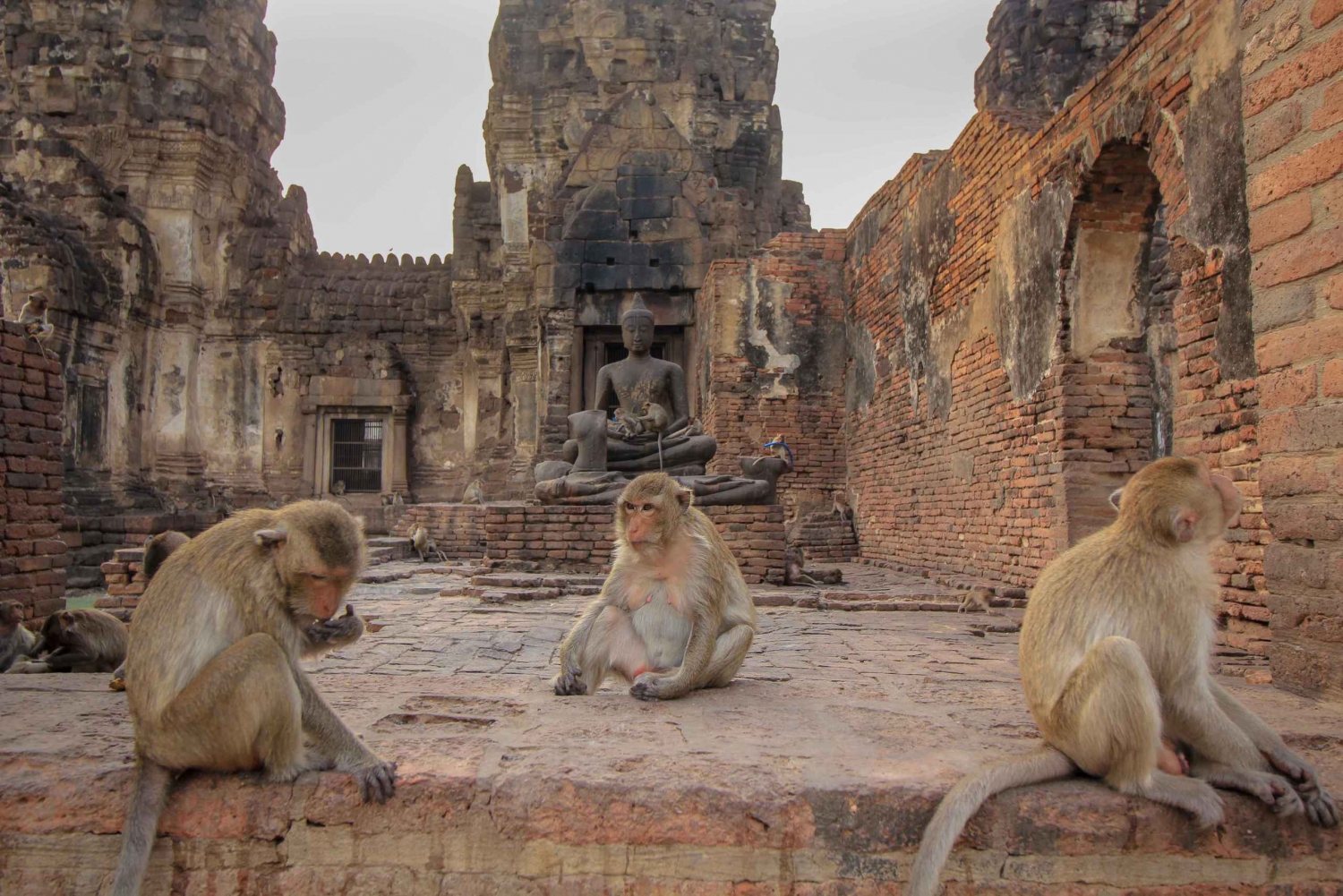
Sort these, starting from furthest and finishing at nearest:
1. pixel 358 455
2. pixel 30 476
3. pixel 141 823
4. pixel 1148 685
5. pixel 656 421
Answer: pixel 358 455, pixel 656 421, pixel 30 476, pixel 141 823, pixel 1148 685

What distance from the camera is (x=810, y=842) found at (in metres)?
2.41

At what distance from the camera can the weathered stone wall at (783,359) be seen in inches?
530

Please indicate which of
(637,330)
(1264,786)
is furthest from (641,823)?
(637,330)

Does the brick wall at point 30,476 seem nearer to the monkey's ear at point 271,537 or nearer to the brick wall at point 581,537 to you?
the brick wall at point 581,537

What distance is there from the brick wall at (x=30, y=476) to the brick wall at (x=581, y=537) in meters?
3.60

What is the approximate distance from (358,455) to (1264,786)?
18.6 m

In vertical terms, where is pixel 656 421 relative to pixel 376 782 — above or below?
above

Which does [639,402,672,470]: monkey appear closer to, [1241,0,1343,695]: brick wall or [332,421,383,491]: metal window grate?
[1241,0,1343,695]: brick wall

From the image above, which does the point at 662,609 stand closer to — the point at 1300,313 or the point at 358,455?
the point at 1300,313

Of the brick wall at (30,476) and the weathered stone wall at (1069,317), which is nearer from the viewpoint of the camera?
the weathered stone wall at (1069,317)

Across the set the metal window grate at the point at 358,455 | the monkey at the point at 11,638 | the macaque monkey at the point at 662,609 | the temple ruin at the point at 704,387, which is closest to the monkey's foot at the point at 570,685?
the macaque monkey at the point at 662,609

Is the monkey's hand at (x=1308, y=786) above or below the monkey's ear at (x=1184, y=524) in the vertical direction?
below

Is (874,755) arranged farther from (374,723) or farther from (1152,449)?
(1152,449)

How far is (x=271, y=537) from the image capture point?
248 centimetres
